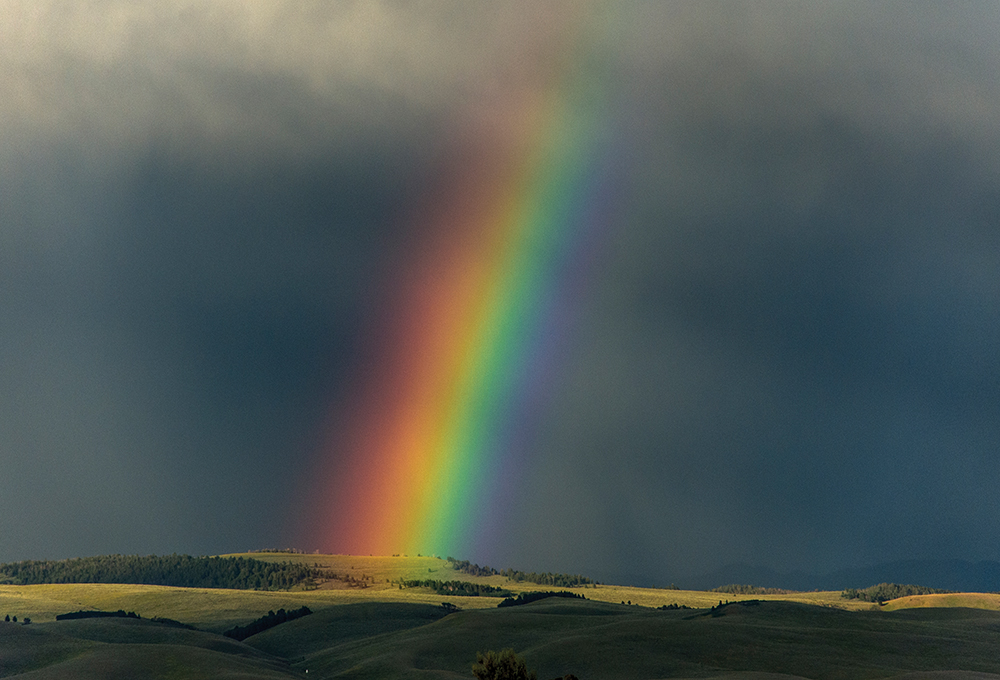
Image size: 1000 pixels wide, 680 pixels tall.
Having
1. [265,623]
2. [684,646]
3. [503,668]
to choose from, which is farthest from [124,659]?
[265,623]

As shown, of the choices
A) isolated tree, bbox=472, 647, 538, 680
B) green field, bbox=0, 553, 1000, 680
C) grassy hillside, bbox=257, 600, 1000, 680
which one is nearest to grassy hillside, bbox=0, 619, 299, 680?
green field, bbox=0, 553, 1000, 680

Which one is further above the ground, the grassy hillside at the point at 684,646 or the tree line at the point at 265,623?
the tree line at the point at 265,623

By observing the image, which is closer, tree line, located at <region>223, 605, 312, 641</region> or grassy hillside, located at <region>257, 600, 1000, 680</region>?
grassy hillside, located at <region>257, 600, 1000, 680</region>

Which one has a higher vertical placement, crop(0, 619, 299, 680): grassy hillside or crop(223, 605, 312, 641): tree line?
crop(223, 605, 312, 641): tree line

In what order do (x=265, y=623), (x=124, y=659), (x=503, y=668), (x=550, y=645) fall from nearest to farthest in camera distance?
(x=503, y=668), (x=124, y=659), (x=550, y=645), (x=265, y=623)

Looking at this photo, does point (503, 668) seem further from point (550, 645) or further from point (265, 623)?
point (265, 623)

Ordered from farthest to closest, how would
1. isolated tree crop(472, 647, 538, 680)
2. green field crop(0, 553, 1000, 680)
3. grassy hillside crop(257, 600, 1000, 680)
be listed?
1. grassy hillside crop(257, 600, 1000, 680)
2. green field crop(0, 553, 1000, 680)
3. isolated tree crop(472, 647, 538, 680)

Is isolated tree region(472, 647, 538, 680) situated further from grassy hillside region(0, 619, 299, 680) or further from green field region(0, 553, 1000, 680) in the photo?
grassy hillside region(0, 619, 299, 680)

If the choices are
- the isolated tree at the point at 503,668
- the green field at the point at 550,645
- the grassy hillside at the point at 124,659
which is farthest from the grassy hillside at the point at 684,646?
the isolated tree at the point at 503,668

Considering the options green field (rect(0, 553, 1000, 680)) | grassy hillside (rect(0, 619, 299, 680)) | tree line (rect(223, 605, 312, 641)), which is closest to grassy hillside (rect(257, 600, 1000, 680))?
green field (rect(0, 553, 1000, 680))

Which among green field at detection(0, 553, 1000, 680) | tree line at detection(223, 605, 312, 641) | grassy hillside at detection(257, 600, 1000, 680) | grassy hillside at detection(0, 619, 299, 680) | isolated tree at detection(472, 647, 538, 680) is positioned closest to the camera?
isolated tree at detection(472, 647, 538, 680)

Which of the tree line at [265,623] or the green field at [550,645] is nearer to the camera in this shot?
the green field at [550,645]

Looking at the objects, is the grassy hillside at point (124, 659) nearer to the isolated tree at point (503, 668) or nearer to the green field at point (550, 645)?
the green field at point (550, 645)

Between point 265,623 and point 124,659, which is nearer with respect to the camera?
point 124,659
